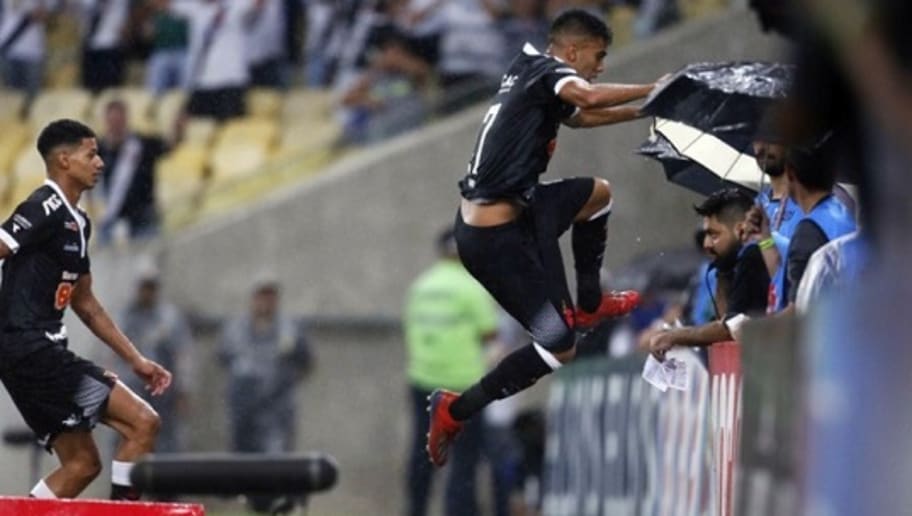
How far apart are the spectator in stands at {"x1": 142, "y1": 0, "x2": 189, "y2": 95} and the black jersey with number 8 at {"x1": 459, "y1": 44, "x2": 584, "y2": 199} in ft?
38.4

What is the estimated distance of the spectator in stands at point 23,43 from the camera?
22266mm

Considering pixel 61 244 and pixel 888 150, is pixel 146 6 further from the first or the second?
pixel 888 150

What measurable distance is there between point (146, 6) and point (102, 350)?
390cm

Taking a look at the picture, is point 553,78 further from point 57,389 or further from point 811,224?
point 57,389

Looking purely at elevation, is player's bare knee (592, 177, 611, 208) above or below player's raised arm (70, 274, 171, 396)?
above

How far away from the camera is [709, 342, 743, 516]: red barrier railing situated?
9461 mm

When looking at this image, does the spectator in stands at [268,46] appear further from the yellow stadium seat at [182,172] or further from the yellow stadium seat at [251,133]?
the yellow stadium seat at [182,172]

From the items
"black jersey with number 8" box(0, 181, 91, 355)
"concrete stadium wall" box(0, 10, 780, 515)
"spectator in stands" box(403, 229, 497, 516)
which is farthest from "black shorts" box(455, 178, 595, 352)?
"concrete stadium wall" box(0, 10, 780, 515)

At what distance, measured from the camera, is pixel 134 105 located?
22.2 meters

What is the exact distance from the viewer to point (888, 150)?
4.32m

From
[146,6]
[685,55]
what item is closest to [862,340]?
[685,55]

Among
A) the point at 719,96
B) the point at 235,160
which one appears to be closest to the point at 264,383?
the point at 235,160

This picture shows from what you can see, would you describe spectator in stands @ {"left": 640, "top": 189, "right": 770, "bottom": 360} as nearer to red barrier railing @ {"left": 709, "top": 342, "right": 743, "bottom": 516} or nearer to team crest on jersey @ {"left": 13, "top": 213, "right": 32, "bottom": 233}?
red barrier railing @ {"left": 709, "top": 342, "right": 743, "bottom": 516}

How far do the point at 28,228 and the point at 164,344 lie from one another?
927 centimetres
